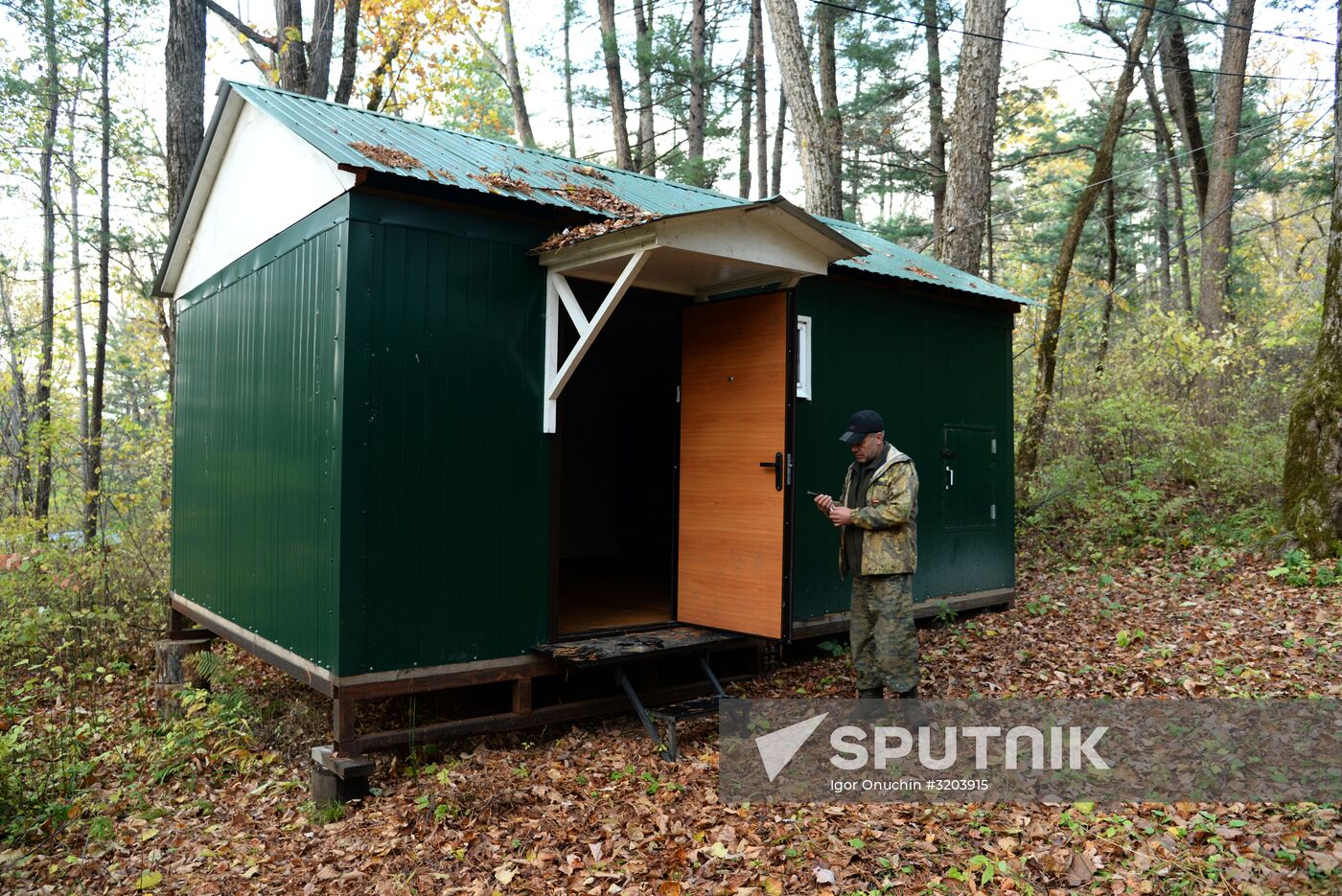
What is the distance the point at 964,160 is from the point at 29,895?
11256 mm

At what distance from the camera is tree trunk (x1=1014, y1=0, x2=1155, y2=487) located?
11742 mm

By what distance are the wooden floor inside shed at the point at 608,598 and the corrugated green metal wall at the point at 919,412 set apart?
48.7 inches

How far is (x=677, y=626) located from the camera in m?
6.37

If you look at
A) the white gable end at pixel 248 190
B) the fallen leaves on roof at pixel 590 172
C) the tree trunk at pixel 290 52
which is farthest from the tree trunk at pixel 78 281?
the fallen leaves on roof at pixel 590 172

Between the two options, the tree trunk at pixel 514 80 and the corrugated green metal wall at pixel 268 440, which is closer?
the corrugated green metal wall at pixel 268 440

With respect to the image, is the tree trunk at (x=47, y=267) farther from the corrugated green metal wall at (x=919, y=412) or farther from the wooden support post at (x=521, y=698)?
the corrugated green metal wall at (x=919, y=412)

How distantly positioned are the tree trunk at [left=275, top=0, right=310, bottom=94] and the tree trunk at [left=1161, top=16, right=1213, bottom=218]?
501 inches

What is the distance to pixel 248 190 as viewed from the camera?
22.0ft

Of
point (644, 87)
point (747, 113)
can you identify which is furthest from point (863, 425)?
point (747, 113)

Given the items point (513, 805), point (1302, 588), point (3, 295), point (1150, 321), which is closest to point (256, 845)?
point (513, 805)

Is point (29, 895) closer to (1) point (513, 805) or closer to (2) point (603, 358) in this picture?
(1) point (513, 805)

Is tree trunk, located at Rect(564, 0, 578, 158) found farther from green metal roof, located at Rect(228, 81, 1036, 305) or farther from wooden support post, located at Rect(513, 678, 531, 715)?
wooden support post, located at Rect(513, 678, 531, 715)

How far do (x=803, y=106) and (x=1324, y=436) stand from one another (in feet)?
23.5

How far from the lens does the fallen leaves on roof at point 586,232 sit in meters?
5.02
